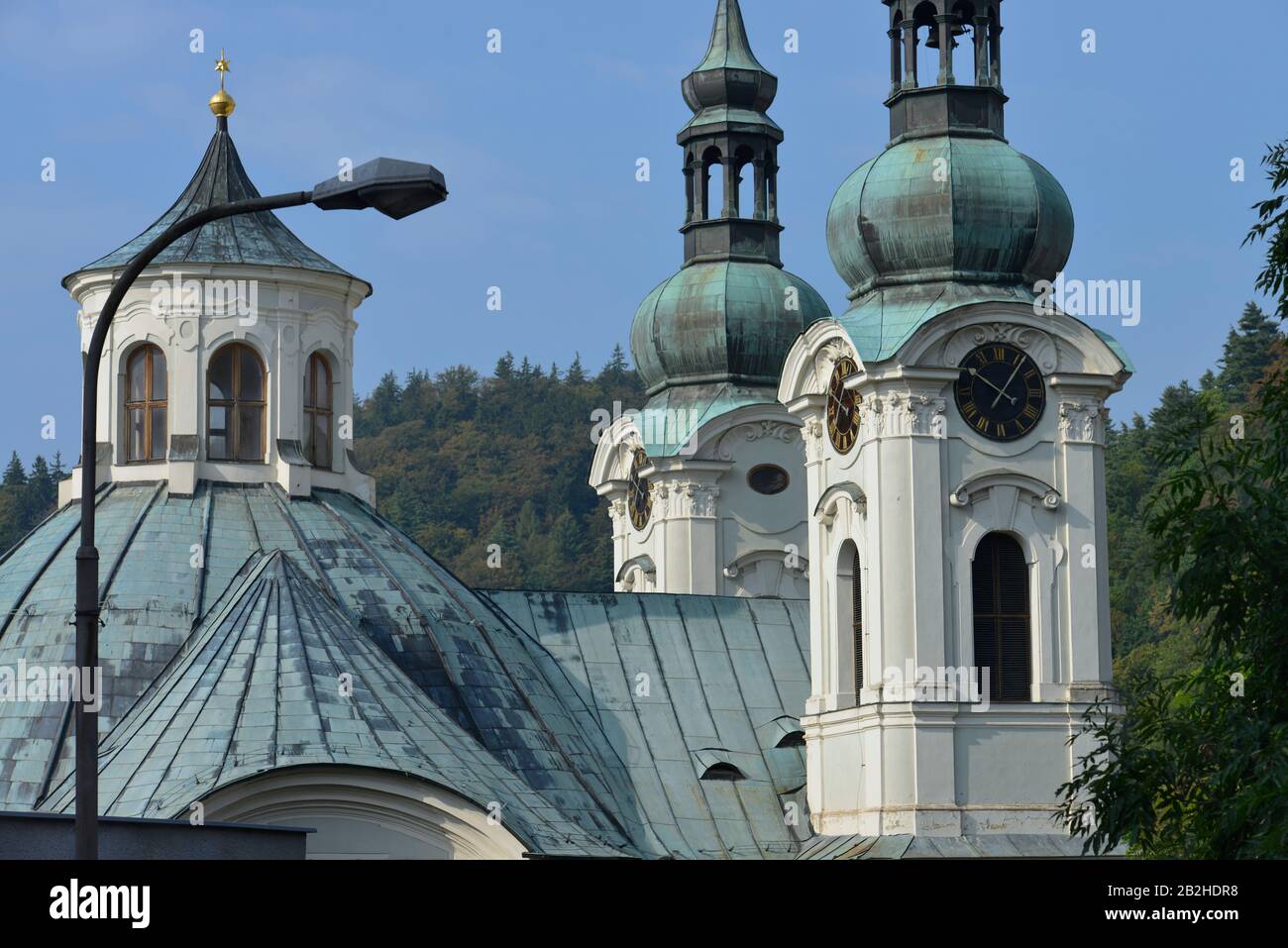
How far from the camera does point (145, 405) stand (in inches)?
1603

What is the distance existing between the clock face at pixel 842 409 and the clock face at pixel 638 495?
9.99 meters

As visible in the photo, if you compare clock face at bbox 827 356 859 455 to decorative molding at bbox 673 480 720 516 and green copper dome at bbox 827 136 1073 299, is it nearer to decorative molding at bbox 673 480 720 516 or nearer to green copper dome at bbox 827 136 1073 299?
green copper dome at bbox 827 136 1073 299

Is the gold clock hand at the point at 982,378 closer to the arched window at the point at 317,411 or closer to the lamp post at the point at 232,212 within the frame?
the arched window at the point at 317,411

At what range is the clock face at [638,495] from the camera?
169 feet

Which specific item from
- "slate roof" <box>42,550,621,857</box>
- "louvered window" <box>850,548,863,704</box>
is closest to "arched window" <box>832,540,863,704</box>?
"louvered window" <box>850,548,863,704</box>

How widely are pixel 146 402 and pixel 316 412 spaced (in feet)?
8.40

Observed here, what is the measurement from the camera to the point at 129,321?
40.8 m

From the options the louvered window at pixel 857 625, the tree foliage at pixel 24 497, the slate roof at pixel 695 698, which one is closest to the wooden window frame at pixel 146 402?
the slate roof at pixel 695 698

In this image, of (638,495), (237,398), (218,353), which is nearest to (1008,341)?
(237,398)

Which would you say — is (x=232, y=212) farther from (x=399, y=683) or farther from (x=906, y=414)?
(x=906, y=414)

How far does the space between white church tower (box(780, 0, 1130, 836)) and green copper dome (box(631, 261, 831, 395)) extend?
917 centimetres

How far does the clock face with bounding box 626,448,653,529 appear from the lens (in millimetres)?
51500
